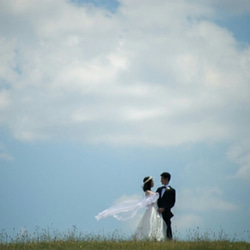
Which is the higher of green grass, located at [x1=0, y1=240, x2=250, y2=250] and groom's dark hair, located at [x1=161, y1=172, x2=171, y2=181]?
groom's dark hair, located at [x1=161, y1=172, x2=171, y2=181]

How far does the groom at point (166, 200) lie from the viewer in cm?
2169

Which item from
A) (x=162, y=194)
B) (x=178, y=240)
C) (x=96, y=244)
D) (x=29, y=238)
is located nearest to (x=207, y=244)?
(x=178, y=240)

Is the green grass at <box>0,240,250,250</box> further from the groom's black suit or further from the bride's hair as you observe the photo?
the bride's hair

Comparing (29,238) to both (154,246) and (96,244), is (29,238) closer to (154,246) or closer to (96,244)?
(96,244)

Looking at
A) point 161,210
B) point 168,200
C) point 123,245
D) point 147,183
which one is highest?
point 147,183

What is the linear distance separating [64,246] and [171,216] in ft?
14.9

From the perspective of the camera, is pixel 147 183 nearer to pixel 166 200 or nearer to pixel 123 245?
pixel 166 200

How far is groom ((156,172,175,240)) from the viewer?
854 inches

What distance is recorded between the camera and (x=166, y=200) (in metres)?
21.7

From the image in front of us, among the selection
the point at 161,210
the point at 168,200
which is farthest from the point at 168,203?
the point at 161,210

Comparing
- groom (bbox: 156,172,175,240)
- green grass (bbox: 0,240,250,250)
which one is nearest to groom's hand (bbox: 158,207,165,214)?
groom (bbox: 156,172,175,240)

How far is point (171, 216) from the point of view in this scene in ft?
71.6

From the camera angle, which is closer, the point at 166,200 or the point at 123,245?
the point at 123,245

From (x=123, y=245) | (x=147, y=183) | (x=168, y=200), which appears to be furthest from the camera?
(x=147, y=183)
